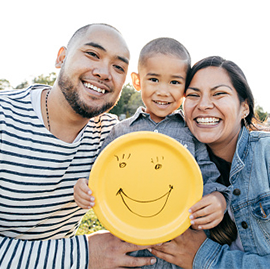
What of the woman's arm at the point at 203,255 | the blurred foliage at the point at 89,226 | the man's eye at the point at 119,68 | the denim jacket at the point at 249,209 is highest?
the man's eye at the point at 119,68

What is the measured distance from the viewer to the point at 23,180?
2.15 meters

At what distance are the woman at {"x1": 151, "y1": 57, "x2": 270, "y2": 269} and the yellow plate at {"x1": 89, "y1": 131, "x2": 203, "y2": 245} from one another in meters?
0.47

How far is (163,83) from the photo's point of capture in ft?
8.48

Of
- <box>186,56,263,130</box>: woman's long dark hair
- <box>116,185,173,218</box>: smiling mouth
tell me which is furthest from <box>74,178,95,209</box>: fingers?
<box>186,56,263,130</box>: woman's long dark hair

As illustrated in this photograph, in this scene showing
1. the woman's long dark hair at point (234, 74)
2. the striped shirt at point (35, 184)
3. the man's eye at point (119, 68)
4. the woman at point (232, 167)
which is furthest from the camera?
the man's eye at point (119, 68)

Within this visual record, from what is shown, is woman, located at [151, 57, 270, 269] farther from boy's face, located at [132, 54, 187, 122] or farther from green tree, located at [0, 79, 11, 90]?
green tree, located at [0, 79, 11, 90]

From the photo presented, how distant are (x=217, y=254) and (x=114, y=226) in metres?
1.01

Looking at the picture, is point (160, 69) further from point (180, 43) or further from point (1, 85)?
point (1, 85)

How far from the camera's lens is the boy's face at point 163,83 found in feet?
8.36

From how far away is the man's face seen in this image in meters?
2.39

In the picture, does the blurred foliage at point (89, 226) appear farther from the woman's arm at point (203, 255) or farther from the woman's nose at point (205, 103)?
the woman's nose at point (205, 103)

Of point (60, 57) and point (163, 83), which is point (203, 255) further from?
point (60, 57)

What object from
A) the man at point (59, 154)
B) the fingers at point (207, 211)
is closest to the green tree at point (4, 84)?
the man at point (59, 154)

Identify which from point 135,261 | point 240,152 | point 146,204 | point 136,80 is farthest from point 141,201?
point 136,80
